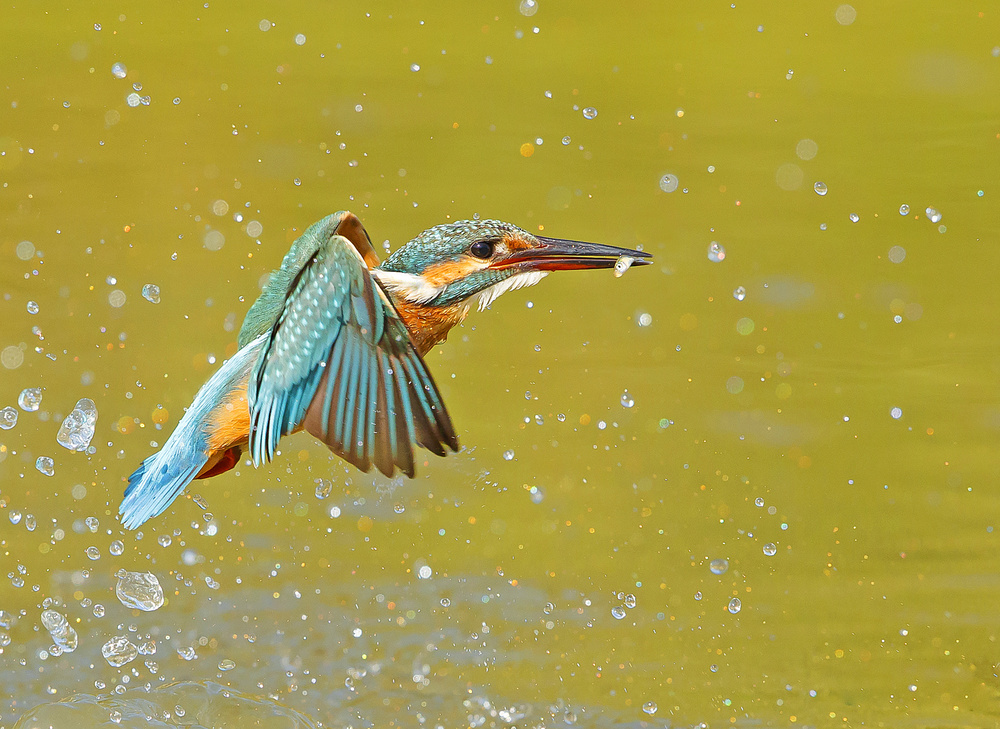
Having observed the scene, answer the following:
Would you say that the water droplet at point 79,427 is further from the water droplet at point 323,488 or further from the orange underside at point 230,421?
the orange underside at point 230,421

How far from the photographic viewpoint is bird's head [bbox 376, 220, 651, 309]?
68.0 inches

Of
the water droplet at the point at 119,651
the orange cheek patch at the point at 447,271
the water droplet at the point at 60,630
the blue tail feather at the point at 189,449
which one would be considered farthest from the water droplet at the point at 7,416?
the orange cheek patch at the point at 447,271

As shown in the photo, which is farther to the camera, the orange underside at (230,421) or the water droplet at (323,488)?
the water droplet at (323,488)

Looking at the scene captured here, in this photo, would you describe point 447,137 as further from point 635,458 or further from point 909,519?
point 909,519

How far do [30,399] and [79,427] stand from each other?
21cm

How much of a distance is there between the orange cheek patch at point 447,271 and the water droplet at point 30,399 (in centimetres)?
135

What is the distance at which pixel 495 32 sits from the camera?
2.74 meters

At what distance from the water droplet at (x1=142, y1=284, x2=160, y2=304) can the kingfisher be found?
89cm

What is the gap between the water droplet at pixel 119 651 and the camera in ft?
7.37

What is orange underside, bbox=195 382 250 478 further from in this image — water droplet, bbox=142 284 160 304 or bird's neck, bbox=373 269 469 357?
water droplet, bbox=142 284 160 304

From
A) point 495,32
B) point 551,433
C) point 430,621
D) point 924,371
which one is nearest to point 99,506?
point 430,621

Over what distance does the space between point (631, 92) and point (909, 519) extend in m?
1.21

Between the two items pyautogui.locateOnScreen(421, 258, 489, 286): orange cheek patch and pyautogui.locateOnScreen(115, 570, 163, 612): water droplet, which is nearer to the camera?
pyautogui.locateOnScreen(421, 258, 489, 286): orange cheek patch

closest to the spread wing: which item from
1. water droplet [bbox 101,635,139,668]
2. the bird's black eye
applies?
the bird's black eye
